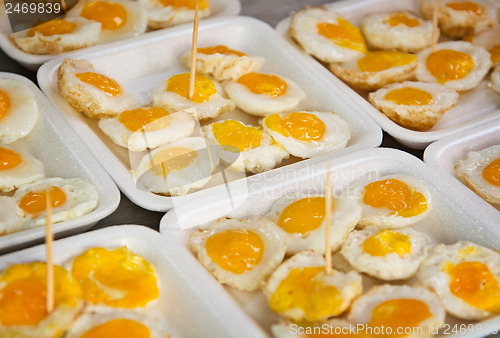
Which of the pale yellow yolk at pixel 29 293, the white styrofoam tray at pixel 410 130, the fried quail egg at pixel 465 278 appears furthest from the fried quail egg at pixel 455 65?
the pale yellow yolk at pixel 29 293

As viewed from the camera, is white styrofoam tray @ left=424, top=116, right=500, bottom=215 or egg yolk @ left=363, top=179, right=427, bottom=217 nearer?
egg yolk @ left=363, top=179, right=427, bottom=217

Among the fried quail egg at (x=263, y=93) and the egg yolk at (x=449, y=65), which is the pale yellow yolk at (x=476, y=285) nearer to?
the fried quail egg at (x=263, y=93)

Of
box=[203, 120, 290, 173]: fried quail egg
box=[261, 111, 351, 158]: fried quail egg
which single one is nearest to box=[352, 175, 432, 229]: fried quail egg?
box=[261, 111, 351, 158]: fried quail egg

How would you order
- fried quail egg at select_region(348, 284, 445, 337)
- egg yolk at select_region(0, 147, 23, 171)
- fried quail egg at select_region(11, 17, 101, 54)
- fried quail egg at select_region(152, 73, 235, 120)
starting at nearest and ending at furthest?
fried quail egg at select_region(348, 284, 445, 337), egg yolk at select_region(0, 147, 23, 171), fried quail egg at select_region(152, 73, 235, 120), fried quail egg at select_region(11, 17, 101, 54)

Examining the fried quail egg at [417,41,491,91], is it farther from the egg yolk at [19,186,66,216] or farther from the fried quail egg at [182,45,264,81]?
the egg yolk at [19,186,66,216]

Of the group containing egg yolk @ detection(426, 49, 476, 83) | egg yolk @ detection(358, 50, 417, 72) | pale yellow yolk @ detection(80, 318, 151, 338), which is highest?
egg yolk @ detection(358, 50, 417, 72)

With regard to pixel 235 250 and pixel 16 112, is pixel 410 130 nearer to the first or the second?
pixel 235 250
